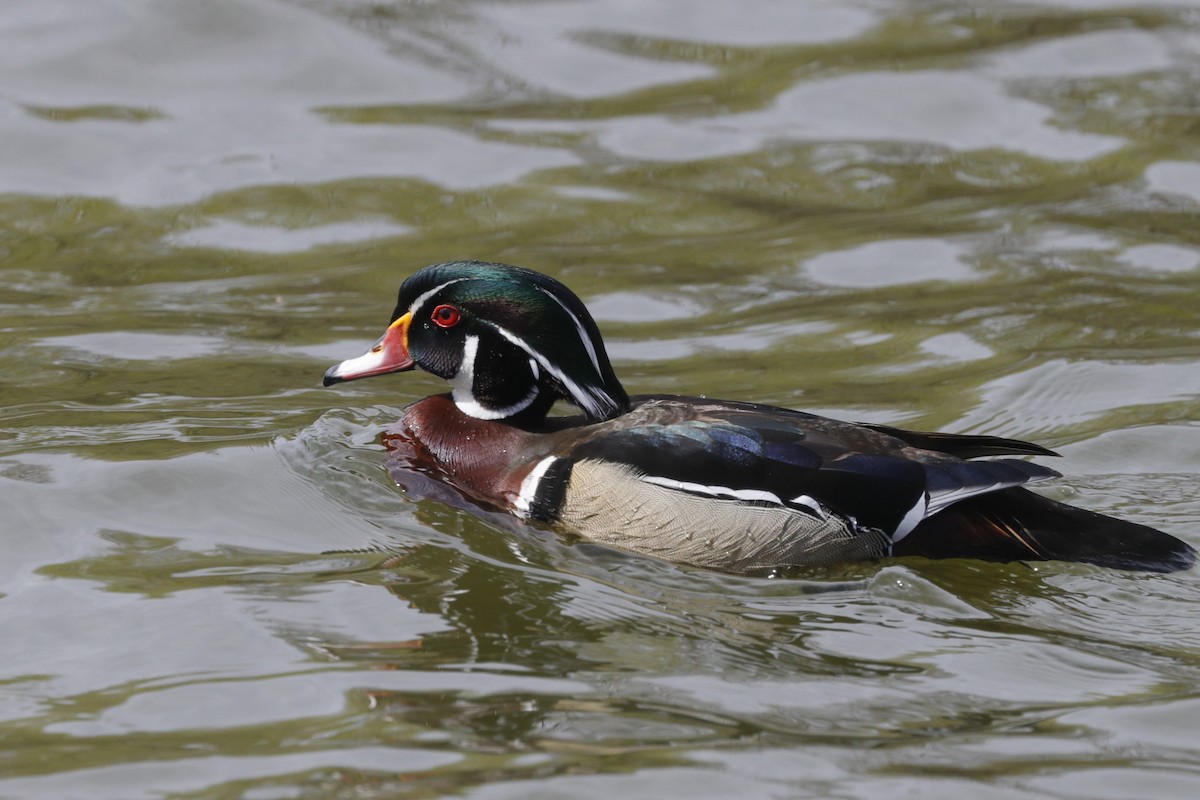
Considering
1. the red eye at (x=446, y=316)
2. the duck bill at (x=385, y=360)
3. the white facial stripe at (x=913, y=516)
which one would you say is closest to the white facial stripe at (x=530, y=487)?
the red eye at (x=446, y=316)

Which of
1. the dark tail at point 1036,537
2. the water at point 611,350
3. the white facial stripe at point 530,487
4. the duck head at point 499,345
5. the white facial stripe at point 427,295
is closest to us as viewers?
the water at point 611,350

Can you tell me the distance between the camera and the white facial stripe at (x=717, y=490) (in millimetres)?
6137

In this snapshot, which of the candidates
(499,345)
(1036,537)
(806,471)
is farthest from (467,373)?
(1036,537)

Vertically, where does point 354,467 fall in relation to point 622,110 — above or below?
below

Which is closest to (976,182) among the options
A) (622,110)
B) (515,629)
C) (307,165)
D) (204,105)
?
(622,110)

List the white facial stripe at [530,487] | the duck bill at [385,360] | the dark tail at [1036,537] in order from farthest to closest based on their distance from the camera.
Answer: the duck bill at [385,360], the white facial stripe at [530,487], the dark tail at [1036,537]

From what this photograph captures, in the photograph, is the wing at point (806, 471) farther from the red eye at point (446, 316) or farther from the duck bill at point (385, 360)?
the duck bill at point (385, 360)

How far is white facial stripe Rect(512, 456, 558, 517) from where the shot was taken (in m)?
6.46

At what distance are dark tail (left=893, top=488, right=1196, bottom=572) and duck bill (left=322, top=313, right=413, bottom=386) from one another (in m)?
2.21

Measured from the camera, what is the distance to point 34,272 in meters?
9.70

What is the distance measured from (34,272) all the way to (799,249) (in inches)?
181

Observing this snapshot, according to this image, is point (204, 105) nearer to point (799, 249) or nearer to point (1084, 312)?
point (799, 249)

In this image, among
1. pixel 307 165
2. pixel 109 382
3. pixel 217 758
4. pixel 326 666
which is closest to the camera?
pixel 217 758

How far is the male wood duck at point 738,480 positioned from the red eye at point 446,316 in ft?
0.21
